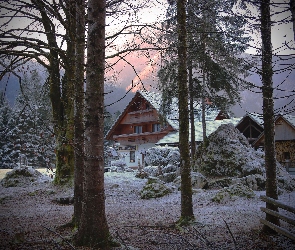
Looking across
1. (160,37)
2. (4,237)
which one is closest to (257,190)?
(160,37)

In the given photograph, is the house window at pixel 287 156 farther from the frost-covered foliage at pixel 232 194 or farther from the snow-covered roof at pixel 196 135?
the frost-covered foliage at pixel 232 194

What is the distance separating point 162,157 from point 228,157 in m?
8.09

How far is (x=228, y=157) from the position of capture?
15305 mm

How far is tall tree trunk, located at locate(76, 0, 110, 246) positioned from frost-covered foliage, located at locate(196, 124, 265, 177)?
1128 cm

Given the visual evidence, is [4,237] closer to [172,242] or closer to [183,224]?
[172,242]

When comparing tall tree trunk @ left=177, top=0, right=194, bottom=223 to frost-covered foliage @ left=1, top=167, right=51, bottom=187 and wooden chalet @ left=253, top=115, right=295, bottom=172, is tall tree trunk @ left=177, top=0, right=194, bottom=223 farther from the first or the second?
wooden chalet @ left=253, top=115, right=295, bottom=172

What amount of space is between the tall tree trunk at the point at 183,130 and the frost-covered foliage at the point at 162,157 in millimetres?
14360

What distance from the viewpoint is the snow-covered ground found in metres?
5.53

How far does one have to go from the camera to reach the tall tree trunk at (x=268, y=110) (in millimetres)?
6172

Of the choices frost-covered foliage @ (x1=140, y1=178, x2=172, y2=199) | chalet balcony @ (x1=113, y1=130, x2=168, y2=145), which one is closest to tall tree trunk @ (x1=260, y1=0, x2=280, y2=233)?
frost-covered foliage @ (x1=140, y1=178, x2=172, y2=199)

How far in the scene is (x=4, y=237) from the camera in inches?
224

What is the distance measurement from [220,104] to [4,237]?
16713 mm

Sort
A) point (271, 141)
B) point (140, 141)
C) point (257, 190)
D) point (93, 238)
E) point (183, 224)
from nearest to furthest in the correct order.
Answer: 1. point (93, 238)
2. point (271, 141)
3. point (183, 224)
4. point (257, 190)
5. point (140, 141)

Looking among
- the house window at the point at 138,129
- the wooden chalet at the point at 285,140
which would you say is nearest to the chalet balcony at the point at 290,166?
the wooden chalet at the point at 285,140
